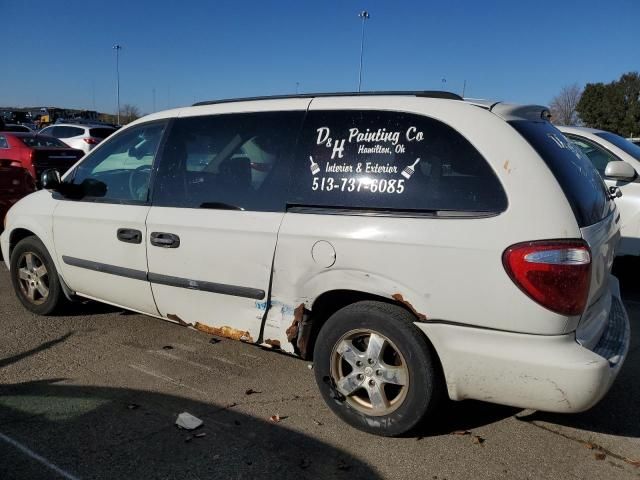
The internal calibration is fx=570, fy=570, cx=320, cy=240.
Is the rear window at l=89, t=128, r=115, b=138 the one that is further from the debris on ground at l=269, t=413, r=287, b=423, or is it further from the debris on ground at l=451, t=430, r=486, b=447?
the debris on ground at l=451, t=430, r=486, b=447

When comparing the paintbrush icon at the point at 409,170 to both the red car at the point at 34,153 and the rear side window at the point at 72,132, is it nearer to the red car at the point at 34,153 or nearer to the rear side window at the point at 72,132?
the red car at the point at 34,153

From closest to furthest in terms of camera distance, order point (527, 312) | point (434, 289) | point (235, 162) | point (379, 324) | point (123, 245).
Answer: point (527, 312) → point (434, 289) → point (379, 324) → point (235, 162) → point (123, 245)

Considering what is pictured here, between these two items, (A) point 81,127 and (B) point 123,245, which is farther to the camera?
(A) point 81,127

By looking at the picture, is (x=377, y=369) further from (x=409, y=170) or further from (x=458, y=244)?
(x=409, y=170)

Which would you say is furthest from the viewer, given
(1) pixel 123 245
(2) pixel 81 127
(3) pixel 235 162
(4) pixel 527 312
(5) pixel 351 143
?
(2) pixel 81 127

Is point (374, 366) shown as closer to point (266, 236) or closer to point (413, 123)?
point (266, 236)

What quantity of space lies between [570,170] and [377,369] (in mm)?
1470

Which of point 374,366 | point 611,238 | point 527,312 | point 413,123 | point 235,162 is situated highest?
point 413,123

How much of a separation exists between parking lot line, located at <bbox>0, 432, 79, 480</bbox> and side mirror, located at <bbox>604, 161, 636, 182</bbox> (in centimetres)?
547

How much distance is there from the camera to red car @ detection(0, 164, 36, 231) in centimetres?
725

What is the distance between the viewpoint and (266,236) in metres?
3.35

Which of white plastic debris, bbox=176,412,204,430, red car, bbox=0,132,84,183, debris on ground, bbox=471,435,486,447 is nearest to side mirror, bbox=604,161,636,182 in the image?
debris on ground, bbox=471,435,486,447

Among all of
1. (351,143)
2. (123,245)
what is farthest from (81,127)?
(351,143)

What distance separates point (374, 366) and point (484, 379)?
59 centimetres
